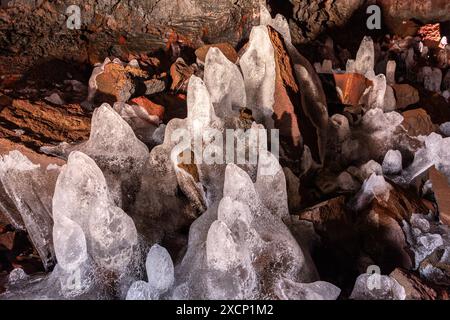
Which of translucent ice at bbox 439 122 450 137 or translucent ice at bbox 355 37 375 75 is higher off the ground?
translucent ice at bbox 355 37 375 75

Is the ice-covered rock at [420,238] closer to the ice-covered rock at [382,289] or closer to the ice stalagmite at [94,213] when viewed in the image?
the ice-covered rock at [382,289]

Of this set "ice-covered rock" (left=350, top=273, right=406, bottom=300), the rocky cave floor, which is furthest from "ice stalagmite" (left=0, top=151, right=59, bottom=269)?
"ice-covered rock" (left=350, top=273, right=406, bottom=300)

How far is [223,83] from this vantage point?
2.98 metres

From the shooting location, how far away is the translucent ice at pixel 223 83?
2.96m

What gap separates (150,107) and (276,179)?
58.6 inches

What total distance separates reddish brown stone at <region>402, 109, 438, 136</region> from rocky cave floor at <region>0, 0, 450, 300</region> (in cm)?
1

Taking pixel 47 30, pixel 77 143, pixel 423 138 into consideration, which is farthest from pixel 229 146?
pixel 47 30

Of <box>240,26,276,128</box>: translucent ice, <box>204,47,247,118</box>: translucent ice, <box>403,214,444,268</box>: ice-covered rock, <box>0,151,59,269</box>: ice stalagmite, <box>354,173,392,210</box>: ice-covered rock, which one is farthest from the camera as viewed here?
<box>240,26,276,128</box>: translucent ice

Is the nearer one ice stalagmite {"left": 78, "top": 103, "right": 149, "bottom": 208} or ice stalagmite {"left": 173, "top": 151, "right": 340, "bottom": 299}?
ice stalagmite {"left": 173, "top": 151, "right": 340, "bottom": 299}

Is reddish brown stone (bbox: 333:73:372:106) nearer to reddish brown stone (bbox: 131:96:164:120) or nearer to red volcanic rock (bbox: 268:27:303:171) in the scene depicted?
red volcanic rock (bbox: 268:27:303:171)

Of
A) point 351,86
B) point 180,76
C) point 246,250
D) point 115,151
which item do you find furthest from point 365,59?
point 246,250

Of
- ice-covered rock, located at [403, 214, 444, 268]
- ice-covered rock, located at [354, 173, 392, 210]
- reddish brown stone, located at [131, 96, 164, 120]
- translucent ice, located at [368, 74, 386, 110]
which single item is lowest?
ice-covered rock, located at [403, 214, 444, 268]

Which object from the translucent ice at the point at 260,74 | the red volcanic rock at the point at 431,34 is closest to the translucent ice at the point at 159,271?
the translucent ice at the point at 260,74

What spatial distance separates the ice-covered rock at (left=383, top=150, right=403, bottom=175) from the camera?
320cm
